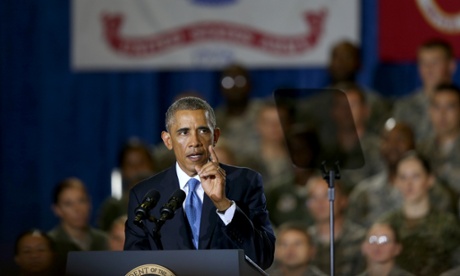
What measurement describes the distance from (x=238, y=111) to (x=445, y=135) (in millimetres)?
1542

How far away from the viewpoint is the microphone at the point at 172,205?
11.4ft

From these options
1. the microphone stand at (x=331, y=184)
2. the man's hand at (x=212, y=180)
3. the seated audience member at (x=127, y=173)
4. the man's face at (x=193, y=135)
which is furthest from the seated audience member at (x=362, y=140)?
the man's hand at (x=212, y=180)

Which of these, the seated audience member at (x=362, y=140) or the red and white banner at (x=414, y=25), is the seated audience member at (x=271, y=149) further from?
the red and white banner at (x=414, y=25)

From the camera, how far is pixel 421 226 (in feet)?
20.5

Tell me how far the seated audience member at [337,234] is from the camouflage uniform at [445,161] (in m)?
0.64

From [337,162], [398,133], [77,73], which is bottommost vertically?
[337,162]

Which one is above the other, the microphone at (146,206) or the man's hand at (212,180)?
the man's hand at (212,180)

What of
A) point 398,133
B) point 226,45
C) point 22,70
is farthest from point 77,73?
point 398,133

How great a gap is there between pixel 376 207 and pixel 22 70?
358 cm

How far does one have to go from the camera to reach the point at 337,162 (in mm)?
4707

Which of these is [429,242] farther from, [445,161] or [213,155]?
[213,155]

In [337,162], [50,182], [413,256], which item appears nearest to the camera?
[337,162]

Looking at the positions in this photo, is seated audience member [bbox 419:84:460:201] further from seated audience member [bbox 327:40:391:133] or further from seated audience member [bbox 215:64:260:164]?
seated audience member [bbox 215:64:260:164]

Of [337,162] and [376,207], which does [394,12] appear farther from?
[337,162]
